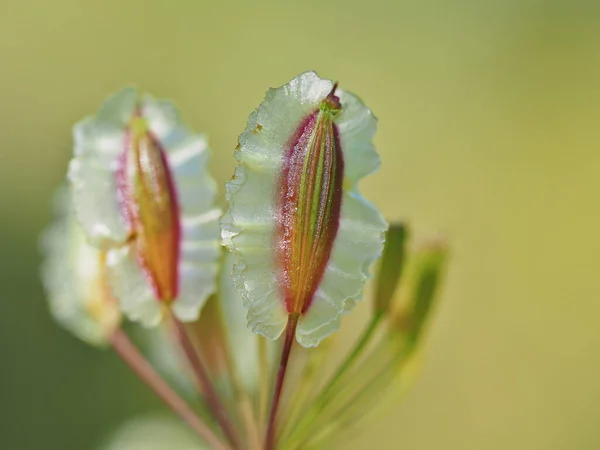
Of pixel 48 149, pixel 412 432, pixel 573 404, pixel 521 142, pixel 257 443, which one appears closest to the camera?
pixel 257 443

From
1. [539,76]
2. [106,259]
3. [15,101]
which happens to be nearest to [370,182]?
[539,76]

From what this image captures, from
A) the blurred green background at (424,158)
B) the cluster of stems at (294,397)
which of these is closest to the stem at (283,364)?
the cluster of stems at (294,397)

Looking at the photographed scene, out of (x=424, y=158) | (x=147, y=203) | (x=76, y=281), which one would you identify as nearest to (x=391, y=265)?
(x=147, y=203)

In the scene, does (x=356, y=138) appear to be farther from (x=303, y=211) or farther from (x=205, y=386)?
(x=205, y=386)

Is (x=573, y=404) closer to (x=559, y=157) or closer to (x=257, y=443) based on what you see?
(x=559, y=157)

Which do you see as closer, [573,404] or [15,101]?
[573,404]

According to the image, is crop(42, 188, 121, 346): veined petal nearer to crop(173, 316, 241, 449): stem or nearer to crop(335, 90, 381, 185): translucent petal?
crop(173, 316, 241, 449): stem

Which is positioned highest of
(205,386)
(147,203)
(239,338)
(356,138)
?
(356,138)
